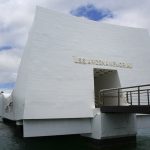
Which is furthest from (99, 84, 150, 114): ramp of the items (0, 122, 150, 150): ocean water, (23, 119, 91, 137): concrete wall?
(0, 122, 150, 150): ocean water

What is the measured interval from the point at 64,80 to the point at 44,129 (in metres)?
2.88

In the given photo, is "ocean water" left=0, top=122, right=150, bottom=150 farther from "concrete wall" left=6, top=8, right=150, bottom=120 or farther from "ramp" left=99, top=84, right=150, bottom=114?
"ramp" left=99, top=84, right=150, bottom=114

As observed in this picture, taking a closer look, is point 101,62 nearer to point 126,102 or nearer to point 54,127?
point 126,102

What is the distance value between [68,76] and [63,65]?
2.21 ft

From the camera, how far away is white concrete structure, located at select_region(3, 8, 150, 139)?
15.8 metres

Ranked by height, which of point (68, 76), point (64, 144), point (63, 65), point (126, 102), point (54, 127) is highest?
point (63, 65)

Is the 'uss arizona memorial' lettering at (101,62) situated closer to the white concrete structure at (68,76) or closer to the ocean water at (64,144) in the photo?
the white concrete structure at (68,76)

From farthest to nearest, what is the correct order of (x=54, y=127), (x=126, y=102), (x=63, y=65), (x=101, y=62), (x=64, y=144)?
(x=126, y=102), (x=101, y=62), (x=64, y=144), (x=63, y=65), (x=54, y=127)

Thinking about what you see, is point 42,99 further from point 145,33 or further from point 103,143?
point 145,33

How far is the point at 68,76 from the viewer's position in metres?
16.8

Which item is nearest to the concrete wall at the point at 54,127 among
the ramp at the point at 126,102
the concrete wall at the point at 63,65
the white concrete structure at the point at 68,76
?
the white concrete structure at the point at 68,76

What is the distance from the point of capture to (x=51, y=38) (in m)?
16.7

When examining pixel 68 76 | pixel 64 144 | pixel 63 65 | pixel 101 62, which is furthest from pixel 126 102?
pixel 63 65

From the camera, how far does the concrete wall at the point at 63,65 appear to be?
624 inches
